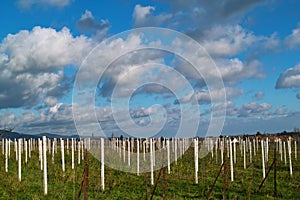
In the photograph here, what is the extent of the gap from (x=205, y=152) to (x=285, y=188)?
17019 millimetres

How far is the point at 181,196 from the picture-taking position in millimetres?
12156

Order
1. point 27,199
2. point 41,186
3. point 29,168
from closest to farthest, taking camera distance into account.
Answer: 1. point 27,199
2. point 41,186
3. point 29,168

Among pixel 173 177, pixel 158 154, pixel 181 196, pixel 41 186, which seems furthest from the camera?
pixel 158 154

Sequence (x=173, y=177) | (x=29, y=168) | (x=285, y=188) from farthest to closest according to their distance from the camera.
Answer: (x=29, y=168), (x=173, y=177), (x=285, y=188)

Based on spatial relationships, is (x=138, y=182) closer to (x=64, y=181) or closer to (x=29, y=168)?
(x=64, y=181)

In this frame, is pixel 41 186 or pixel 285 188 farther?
pixel 285 188

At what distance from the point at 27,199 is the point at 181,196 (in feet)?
15.0

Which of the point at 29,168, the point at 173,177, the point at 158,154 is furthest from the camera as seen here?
the point at 158,154

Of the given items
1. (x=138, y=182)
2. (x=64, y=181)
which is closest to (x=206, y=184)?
(x=138, y=182)

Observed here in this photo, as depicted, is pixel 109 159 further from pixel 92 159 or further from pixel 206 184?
pixel 206 184

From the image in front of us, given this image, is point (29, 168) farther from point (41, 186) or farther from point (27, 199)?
point (27, 199)

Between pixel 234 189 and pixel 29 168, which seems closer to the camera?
pixel 234 189

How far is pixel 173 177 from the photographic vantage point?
16.3 metres

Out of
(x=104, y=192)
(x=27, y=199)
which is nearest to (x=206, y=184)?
(x=104, y=192)
